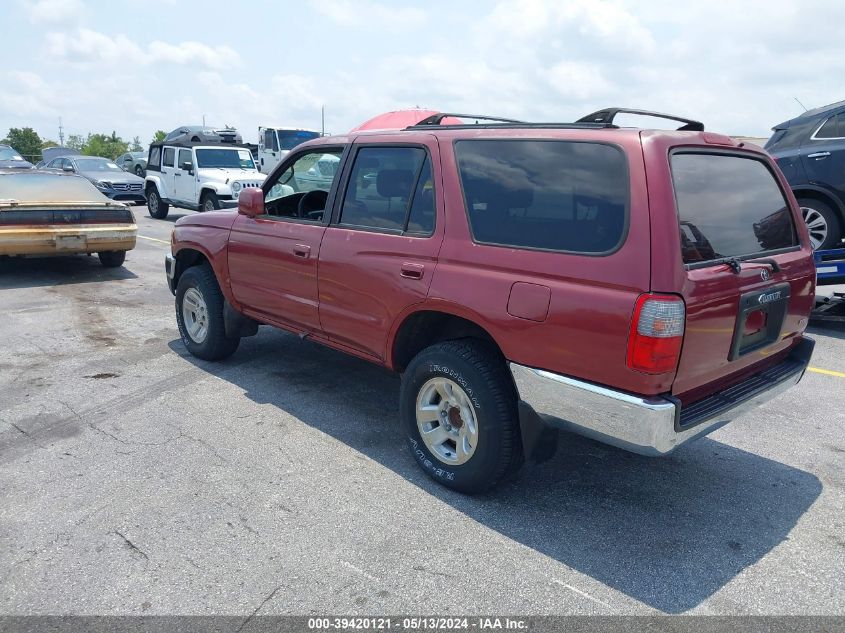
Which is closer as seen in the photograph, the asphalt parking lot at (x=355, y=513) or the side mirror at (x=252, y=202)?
the asphalt parking lot at (x=355, y=513)

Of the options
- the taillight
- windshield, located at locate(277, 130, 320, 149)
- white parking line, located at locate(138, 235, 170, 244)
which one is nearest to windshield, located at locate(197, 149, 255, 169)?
white parking line, located at locate(138, 235, 170, 244)

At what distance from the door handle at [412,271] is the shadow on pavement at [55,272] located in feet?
22.9

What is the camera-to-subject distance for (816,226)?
23.4 feet

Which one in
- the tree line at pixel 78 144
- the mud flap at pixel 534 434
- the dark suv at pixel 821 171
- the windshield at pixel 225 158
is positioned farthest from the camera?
the tree line at pixel 78 144

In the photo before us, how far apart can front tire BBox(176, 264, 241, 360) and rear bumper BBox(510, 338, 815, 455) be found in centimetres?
304

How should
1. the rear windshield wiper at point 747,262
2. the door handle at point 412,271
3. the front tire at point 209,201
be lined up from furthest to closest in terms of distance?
the front tire at point 209,201
the door handle at point 412,271
the rear windshield wiper at point 747,262

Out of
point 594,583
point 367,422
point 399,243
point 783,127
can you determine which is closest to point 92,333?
point 367,422

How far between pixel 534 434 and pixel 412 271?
3.56 feet

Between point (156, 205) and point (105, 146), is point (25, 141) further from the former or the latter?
point (156, 205)

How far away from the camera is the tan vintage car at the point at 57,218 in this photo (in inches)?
329

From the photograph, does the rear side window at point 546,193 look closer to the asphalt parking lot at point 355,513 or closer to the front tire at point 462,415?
the front tire at point 462,415

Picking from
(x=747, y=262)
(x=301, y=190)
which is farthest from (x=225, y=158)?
(x=747, y=262)

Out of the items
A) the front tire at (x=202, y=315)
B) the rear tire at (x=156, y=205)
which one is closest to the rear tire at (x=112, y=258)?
the front tire at (x=202, y=315)

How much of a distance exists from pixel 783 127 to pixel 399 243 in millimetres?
6089
